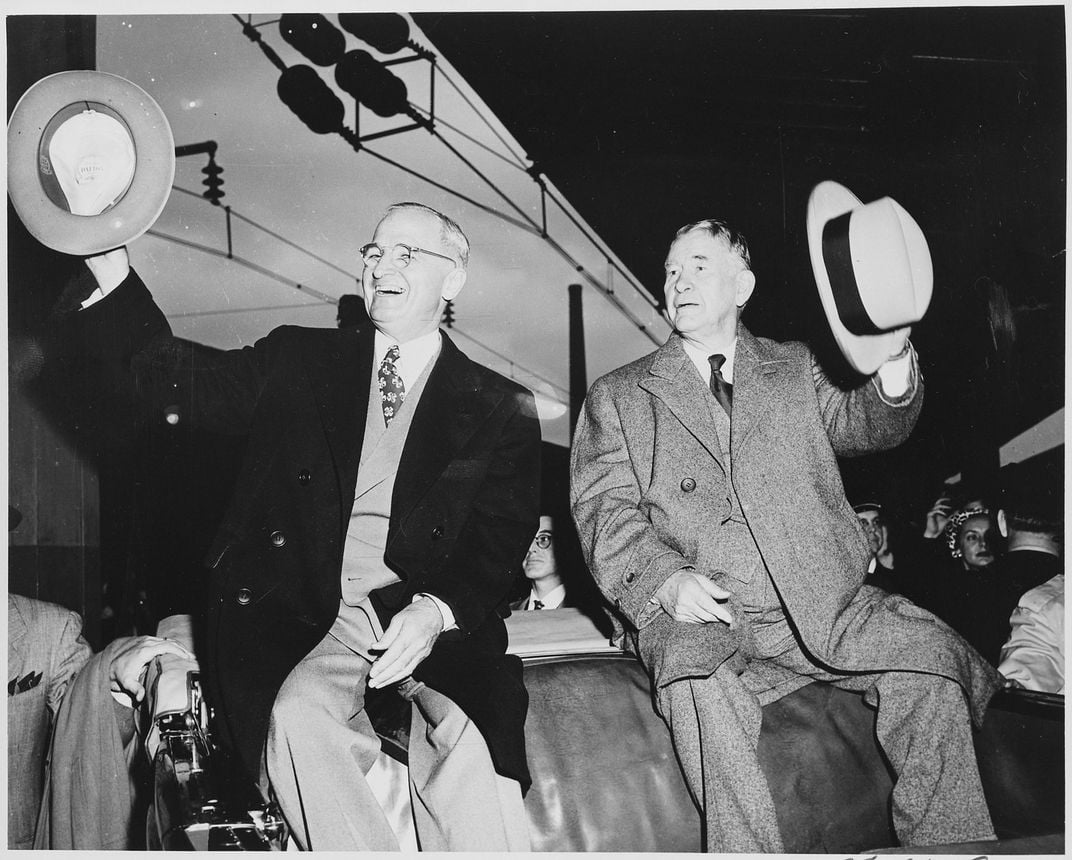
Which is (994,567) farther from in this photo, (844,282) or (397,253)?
(397,253)

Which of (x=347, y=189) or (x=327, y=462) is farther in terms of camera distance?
(x=347, y=189)

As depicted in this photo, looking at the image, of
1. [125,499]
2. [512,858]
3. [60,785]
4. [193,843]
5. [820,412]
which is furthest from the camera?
[125,499]

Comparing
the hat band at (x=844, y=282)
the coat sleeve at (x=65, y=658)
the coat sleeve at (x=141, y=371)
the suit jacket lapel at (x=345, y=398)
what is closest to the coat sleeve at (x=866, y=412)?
the hat band at (x=844, y=282)

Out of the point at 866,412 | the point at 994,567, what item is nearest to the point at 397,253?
the point at 866,412

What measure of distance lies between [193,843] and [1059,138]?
2862 millimetres

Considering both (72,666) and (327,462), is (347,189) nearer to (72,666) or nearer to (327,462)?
(327,462)

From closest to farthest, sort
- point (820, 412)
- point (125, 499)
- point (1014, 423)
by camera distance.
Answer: point (820, 412)
point (1014, 423)
point (125, 499)

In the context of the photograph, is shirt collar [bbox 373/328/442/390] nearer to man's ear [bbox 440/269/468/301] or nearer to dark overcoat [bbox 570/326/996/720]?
man's ear [bbox 440/269/468/301]

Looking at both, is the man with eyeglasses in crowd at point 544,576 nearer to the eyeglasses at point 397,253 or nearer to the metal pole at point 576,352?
the metal pole at point 576,352

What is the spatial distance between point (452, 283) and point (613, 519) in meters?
0.81

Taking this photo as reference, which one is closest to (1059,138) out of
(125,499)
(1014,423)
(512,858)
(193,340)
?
(1014,423)

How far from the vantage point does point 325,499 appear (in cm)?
262

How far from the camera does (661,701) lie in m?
2.48

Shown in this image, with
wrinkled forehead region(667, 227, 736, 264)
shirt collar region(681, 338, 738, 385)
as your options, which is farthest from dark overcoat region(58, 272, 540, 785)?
wrinkled forehead region(667, 227, 736, 264)
